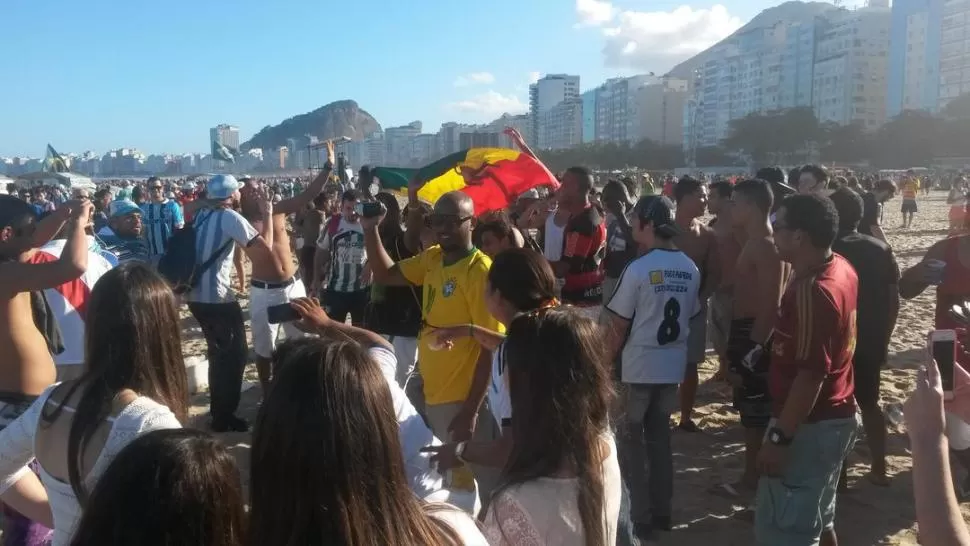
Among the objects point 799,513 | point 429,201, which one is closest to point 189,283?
point 429,201

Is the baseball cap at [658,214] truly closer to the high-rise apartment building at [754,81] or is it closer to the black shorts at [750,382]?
the black shorts at [750,382]

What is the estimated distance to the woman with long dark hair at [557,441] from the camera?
70.6 inches

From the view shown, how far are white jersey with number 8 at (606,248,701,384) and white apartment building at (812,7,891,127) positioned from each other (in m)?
132

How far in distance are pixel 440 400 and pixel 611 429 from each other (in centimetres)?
156

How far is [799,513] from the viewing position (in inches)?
118

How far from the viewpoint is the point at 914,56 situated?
395ft

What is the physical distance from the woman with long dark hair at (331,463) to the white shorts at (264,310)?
14.6 feet

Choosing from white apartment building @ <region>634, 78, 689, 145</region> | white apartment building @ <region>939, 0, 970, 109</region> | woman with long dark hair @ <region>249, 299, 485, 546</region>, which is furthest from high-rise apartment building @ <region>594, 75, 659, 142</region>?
woman with long dark hair @ <region>249, 299, 485, 546</region>

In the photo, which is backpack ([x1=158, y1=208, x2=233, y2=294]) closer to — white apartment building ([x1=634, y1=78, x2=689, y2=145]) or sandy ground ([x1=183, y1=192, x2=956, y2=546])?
sandy ground ([x1=183, y1=192, x2=956, y2=546])

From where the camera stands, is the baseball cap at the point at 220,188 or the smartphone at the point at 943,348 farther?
the baseball cap at the point at 220,188

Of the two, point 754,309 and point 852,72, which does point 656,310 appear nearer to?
point 754,309

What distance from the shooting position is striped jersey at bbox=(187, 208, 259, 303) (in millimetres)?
5180

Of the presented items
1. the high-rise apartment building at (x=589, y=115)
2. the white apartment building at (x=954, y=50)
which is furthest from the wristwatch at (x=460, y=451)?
the high-rise apartment building at (x=589, y=115)

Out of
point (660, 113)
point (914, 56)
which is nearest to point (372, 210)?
point (914, 56)
